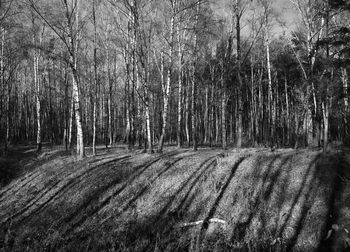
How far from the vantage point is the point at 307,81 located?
1371cm

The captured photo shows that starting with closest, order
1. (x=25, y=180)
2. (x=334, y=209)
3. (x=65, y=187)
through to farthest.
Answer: (x=334, y=209) → (x=65, y=187) → (x=25, y=180)

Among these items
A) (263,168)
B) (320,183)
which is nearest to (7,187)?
(263,168)

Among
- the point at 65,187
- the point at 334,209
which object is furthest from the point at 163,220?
the point at 65,187

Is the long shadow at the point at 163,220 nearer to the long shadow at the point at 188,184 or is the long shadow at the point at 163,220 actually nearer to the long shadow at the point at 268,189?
the long shadow at the point at 188,184

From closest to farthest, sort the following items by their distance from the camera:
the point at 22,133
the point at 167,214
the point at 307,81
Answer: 1. the point at 167,214
2. the point at 307,81
3. the point at 22,133

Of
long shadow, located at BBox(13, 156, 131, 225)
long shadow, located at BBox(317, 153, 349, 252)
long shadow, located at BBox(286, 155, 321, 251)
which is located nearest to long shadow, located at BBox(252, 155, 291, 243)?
long shadow, located at BBox(286, 155, 321, 251)

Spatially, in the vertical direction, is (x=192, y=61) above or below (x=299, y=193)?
above

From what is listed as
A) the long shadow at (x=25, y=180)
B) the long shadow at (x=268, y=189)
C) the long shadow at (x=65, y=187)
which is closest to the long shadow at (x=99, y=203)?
the long shadow at (x=65, y=187)

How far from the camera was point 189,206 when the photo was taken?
320 inches

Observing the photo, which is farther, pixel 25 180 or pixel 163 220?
pixel 25 180

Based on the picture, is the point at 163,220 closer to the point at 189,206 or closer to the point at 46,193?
the point at 189,206

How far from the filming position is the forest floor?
641 cm

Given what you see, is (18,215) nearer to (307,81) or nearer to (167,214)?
(167,214)

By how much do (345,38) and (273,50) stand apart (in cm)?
1749
